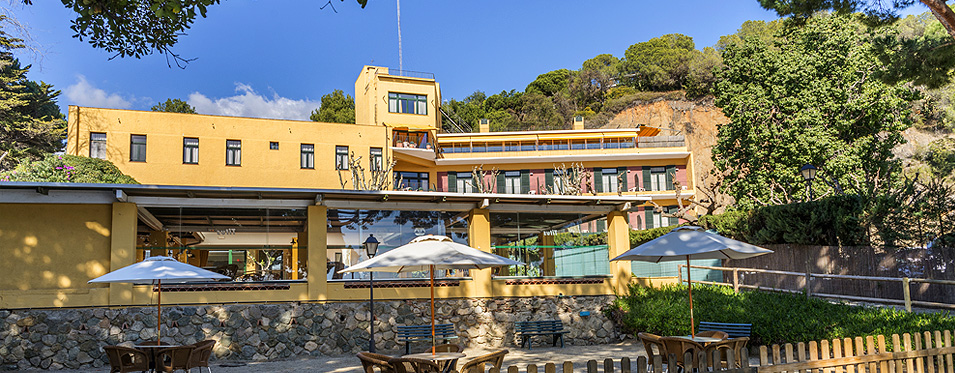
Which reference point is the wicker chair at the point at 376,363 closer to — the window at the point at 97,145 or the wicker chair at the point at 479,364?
the wicker chair at the point at 479,364

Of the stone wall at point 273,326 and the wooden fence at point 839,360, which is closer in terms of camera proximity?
the wooden fence at point 839,360

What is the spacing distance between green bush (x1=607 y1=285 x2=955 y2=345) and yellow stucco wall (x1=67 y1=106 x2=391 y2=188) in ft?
62.0

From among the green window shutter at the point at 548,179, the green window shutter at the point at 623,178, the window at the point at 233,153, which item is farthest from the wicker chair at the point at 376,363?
the green window shutter at the point at 623,178

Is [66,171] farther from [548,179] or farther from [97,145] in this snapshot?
[548,179]

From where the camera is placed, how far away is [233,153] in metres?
30.1

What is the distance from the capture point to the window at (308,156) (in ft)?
102

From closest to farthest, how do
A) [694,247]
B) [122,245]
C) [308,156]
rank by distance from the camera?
1. [694,247]
2. [122,245]
3. [308,156]

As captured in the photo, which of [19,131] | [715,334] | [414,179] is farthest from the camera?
[414,179]

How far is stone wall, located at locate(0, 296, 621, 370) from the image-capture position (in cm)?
1243

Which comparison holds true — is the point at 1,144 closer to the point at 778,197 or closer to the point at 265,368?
the point at 265,368

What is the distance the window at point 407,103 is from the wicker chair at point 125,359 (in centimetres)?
2831

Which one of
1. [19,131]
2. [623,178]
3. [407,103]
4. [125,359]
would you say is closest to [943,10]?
[125,359]

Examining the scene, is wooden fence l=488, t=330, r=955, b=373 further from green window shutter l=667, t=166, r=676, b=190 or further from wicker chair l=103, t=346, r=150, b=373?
green window shutter l=667, t=166, r=676, b=190

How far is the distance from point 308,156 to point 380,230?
17335 millimetres
